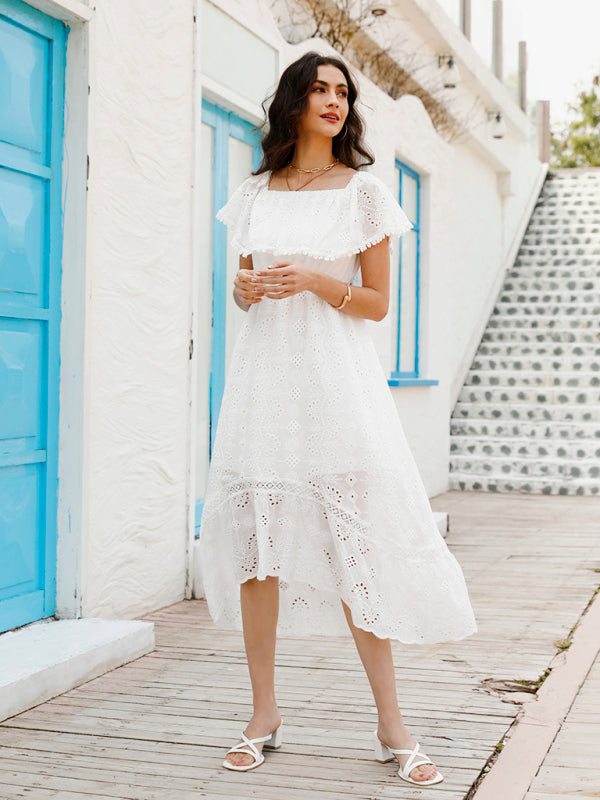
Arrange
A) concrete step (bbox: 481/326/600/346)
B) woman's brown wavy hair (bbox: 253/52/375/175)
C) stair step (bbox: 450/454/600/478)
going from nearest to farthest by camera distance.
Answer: woman's brown wavy hair (bbox: 253/52/375/175)
stair step (bbox: 450/454/600/478)
concrete step (bbox: 481/326/600/346)

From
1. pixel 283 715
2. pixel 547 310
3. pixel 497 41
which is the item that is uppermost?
pixel 497 41

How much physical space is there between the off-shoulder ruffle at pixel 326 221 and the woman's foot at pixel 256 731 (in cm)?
112

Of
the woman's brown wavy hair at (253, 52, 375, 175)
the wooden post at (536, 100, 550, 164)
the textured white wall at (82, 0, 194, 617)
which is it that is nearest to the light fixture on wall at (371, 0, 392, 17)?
the textured white wall at (82, 0, 194, 617)

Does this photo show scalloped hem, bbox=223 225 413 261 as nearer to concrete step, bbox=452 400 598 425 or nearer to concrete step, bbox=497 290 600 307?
concrete step, bbox=452 400 598 425

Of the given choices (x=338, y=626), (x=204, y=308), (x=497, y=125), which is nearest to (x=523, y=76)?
(x=497, y=125)

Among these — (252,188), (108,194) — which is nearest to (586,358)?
(108,194)

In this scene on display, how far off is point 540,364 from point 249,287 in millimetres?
8276

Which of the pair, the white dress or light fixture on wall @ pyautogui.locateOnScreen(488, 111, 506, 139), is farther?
light fixture on wall @ pyautogui.locateOnScreen(488, 111, 506, 139)

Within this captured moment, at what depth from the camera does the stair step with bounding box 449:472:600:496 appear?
845cm

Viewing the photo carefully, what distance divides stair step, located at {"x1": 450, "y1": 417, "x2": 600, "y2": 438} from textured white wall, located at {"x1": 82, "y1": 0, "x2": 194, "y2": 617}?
5443mm

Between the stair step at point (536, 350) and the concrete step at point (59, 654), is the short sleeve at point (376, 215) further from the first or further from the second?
the stair step at point (536, 350)

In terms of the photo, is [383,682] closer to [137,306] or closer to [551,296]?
[137,306]

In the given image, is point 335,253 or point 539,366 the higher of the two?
point 539,366

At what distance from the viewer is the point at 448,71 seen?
358 inches
